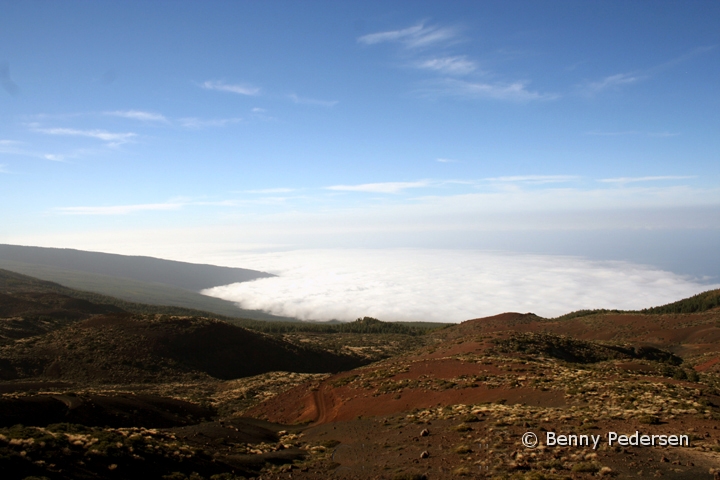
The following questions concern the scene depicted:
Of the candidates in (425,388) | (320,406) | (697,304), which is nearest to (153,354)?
(320,406)

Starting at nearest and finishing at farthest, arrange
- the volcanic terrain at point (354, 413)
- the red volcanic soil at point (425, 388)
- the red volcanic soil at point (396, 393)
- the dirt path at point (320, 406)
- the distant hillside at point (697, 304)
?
1. the volcanic terrain at point (354, 413)
2. the red volcanic soil at point (396, 393)
3. the red volcanic soil at point (425, 388)
4. the dirt path at point (320, 406)
5. the distant hillside at point (697, 304)

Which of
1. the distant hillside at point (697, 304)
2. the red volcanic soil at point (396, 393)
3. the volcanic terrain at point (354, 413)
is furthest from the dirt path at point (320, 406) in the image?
the distant hillside at point (697, 304)

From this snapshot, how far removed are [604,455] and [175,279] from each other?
21155 centimetres

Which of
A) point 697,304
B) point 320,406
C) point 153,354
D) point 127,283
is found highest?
point 697,304

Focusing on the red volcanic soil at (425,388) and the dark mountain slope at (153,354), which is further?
the dark mountain slope at (153,354)

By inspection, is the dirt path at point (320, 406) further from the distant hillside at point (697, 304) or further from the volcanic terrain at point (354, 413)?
the distant hillside at point (697, 304)

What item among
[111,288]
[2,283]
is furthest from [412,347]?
[111,288]

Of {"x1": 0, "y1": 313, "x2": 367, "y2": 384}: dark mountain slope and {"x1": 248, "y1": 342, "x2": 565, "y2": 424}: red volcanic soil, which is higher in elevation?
{"x1": 248, "y1": 342, "x2": 565, "y2": 424}: red volcanic soil

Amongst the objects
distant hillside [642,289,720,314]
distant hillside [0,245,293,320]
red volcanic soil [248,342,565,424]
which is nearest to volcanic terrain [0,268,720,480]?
red volcanic soil [248,342,565,424]

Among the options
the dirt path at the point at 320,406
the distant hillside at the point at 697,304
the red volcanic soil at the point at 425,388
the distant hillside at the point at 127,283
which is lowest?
the distant hillside at the point at 127,283

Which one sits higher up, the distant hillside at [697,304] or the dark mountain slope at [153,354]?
the distant hillside at [697,304]

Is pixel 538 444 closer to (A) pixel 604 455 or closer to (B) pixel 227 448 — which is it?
(A) pixel 604 455

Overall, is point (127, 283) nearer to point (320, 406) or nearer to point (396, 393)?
point (320, 406)

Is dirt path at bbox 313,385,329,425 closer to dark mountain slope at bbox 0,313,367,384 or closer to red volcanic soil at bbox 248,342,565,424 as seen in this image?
red volcanic soil at bbox 248,342,565,424
